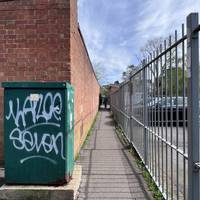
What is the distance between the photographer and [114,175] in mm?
7289

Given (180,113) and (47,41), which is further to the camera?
(47,41)

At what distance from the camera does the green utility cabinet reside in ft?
18.5

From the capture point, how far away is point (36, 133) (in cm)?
573

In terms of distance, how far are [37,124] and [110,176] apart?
7.00 feet

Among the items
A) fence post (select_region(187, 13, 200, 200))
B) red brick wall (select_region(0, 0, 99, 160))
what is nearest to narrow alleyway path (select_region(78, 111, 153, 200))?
red brick wall (select_region(0, 0, 99, 160))

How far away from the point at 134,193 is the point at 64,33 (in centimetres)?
339

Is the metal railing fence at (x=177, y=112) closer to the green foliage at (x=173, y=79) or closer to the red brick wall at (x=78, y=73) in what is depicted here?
the green foliage at (x=173, y=79)

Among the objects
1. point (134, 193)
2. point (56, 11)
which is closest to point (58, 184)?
point (134, 193)

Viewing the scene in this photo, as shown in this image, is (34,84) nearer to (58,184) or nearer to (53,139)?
(53,139)

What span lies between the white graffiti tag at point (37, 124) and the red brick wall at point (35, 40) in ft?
5.85

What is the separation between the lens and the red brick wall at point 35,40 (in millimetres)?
7492

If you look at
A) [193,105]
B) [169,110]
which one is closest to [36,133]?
[169,110]

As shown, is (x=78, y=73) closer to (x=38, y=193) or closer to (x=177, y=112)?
(x=38, y=193)

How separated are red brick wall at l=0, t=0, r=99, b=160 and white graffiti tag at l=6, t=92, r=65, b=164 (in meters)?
1.78
